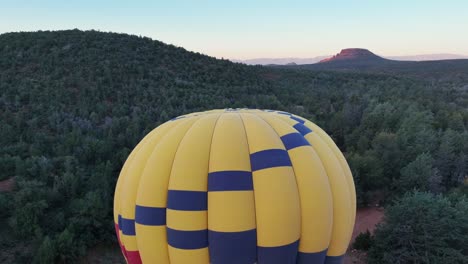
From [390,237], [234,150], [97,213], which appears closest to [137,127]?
[97,213]

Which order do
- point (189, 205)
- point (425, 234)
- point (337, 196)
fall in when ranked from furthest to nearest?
point (425, 234), point (337, 196), point (189, 205)

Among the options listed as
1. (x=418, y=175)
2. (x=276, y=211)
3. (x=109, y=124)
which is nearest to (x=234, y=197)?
(x=276, y=211)

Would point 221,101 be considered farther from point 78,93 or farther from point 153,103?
point 78,93

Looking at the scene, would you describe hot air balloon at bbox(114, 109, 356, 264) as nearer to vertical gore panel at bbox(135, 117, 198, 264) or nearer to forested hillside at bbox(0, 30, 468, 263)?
vertical gore panel at bbox(135, 117, 198, 264)

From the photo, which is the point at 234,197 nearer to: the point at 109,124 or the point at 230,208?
the point at 230,208

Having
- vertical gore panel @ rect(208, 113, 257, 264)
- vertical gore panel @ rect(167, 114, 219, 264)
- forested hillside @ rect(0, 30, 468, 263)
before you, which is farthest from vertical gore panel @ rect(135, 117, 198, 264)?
forested hillside @ rect(0, 30, 468, 263)

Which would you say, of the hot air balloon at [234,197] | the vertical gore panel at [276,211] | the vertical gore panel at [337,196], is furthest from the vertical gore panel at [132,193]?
the vertical gore panel at [337,196]

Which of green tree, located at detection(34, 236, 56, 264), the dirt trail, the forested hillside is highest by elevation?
the forested hillside
